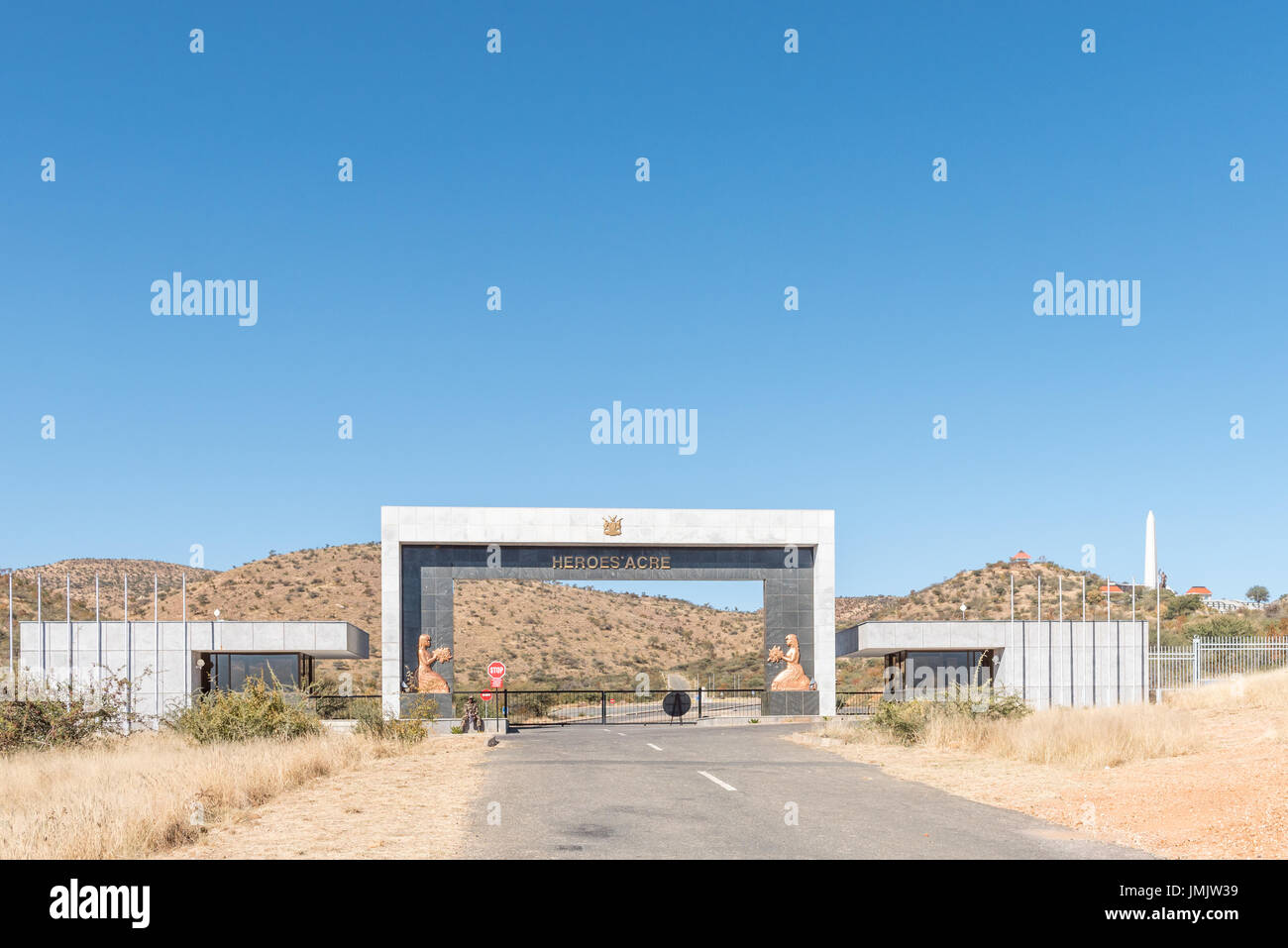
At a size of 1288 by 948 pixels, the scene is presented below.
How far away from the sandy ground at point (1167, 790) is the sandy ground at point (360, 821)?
7.27 meters

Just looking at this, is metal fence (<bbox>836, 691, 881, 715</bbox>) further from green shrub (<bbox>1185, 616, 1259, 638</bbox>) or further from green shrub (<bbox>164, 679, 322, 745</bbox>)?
green shrub (<bbox>164, 679, 322, 745</bbox>)

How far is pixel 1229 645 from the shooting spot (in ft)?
132

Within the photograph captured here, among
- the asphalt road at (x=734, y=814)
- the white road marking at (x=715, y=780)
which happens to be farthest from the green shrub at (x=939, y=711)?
the white road marking at (x=715, y=780)

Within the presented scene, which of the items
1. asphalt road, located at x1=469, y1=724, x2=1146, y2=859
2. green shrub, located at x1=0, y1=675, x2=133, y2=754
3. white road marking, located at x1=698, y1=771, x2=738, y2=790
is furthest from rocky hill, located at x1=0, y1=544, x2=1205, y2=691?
white road marking, located at x1=698, y1=771, x2=738, y2=790

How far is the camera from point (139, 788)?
14156 millimetres

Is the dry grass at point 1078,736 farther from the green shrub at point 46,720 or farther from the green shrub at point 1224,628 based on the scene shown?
the green shrub at point 1224,628

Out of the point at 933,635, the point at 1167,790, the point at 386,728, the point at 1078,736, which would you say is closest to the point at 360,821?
the point at 1167,790

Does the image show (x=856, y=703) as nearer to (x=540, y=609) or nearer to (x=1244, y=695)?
(x=1244, y=695)

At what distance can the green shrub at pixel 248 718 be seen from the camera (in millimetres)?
21938

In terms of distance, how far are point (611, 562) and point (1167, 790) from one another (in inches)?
1137
